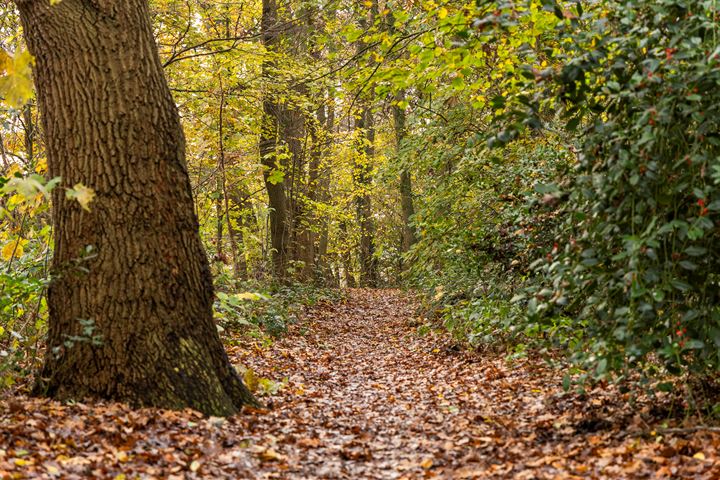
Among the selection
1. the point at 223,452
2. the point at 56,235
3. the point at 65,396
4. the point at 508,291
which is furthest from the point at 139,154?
the point at 508,291

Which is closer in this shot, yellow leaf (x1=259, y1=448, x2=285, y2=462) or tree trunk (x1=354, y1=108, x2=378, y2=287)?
yellow leaf (x1=259, y1=448, x2=285, y2=462)

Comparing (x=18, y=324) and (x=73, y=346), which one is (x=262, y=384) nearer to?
(x=73, y=346)

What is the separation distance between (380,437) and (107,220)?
276cm

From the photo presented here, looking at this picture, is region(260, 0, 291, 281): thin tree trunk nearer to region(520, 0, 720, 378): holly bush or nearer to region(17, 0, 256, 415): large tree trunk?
region(17, 0, 256, 415): large tree trunk

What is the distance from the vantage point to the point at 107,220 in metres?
4.70

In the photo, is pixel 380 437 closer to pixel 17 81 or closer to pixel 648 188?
pixel 648 188

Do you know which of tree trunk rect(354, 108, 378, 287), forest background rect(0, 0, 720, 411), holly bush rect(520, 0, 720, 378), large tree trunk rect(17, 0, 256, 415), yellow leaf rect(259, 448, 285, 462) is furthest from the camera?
tree trunk rect(354, 108, 378, 287)

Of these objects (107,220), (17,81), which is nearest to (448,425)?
(107,220)

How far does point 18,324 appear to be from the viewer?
6.06 m

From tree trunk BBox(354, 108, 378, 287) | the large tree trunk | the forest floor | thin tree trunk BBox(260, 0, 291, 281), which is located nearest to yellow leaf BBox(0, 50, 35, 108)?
the large tree trunk

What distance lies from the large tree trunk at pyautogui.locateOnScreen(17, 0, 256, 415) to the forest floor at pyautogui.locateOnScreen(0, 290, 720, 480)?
29 cm

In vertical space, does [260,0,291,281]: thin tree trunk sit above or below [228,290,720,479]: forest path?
above

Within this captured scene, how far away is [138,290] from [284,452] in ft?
5.44

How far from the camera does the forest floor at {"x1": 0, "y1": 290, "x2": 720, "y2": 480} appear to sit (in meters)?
3.63
